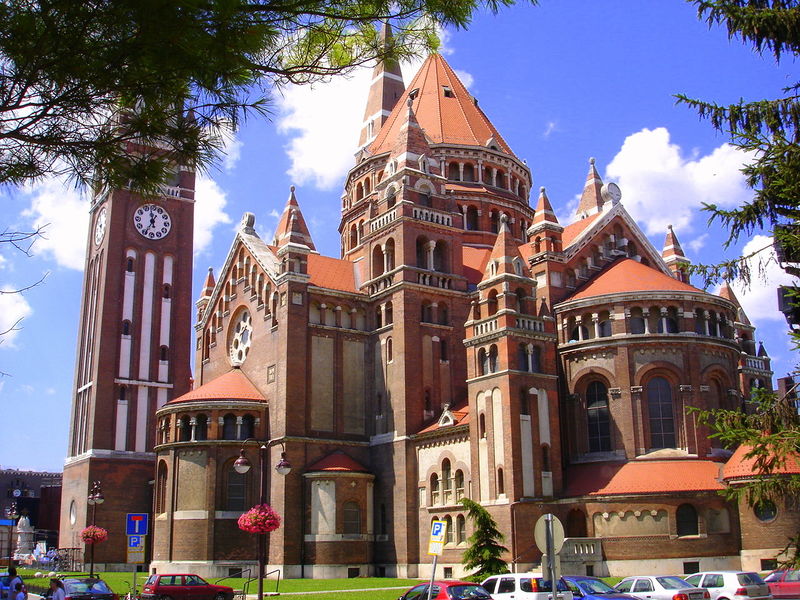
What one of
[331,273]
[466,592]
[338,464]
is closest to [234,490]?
[338,464]

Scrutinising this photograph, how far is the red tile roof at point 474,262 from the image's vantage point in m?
52.3

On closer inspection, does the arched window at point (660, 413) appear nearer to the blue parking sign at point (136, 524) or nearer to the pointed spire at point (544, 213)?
the pointed spire at point (544, 213)

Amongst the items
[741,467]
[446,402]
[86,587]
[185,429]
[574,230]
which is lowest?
[86,587]

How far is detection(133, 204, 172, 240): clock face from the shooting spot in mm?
66000

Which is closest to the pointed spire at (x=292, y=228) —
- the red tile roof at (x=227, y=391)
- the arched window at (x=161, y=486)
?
the red tile roof at (x=227, y=391)

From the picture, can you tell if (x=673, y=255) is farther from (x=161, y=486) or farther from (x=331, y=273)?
(x=161, y=486)

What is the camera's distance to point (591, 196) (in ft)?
193

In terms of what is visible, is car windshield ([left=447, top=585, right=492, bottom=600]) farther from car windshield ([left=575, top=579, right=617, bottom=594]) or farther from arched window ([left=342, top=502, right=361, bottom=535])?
arched window ([left=342, top=502, right=361, bottom=535])

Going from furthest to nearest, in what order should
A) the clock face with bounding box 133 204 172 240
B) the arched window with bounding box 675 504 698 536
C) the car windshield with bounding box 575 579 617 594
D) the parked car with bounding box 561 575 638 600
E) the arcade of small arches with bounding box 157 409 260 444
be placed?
the clock face with bounding box 133 204 172 240, the arcade of small arches with bounding box 157 409 260 444, the arched window with bounding box 675 504 698 536, the car windshield with bounding box 575 579 617 594, the parked car with bounding box 561 575 638 600

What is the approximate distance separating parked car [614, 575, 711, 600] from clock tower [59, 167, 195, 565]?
133 feet

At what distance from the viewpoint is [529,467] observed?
4084 cm

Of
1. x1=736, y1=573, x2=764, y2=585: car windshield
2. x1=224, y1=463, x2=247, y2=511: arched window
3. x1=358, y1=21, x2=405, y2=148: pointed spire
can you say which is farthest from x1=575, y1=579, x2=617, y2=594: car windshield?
x1=358, y1=21, x2=405, y2=148: pointed spire

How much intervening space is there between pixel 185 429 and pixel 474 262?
19.7 metres

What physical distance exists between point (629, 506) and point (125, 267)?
41.1 metres
